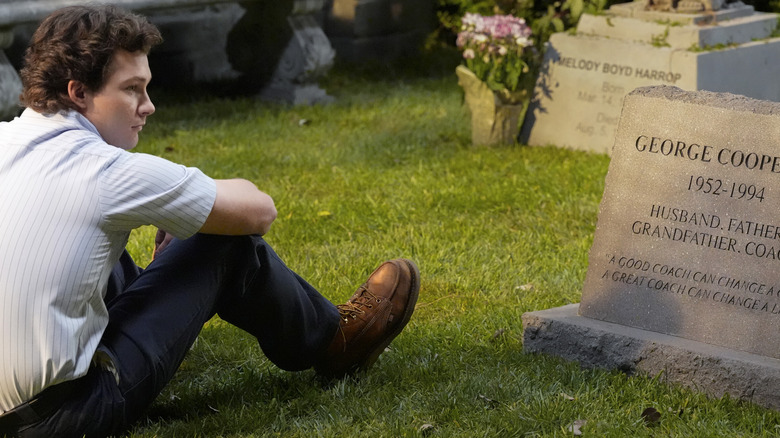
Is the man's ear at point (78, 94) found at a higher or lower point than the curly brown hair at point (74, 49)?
lower

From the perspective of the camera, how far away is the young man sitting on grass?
238 centimetres

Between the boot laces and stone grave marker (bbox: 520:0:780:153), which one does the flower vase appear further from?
the boot laces

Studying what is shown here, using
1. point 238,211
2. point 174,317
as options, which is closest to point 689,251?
point 238,211

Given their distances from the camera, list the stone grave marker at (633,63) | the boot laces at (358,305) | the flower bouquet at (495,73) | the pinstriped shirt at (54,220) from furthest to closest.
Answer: the flower bouquet at (495,73), the stone grave marker at (633,63), the boot laces at (358,305), the pinstriped shirt at (54,220)

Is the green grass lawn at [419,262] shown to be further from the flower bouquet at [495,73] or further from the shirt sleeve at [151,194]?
the shirt sleeve at [151,194]

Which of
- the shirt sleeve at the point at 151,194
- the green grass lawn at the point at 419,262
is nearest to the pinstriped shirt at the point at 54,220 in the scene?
the shirt sleeve at the point at 151,194

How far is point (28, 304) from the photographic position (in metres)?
→ 2.38

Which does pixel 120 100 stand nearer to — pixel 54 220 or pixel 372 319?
pixel 54 220

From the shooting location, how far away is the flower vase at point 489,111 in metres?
6.59

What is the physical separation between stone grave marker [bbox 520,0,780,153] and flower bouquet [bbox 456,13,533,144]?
0.69ft

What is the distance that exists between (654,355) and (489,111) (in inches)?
142

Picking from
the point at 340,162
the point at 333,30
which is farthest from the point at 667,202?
the point at 333,30

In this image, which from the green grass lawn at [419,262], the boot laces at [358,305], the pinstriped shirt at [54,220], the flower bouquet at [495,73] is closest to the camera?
the pinstriped shirt at [54,220]

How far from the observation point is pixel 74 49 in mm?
2398
